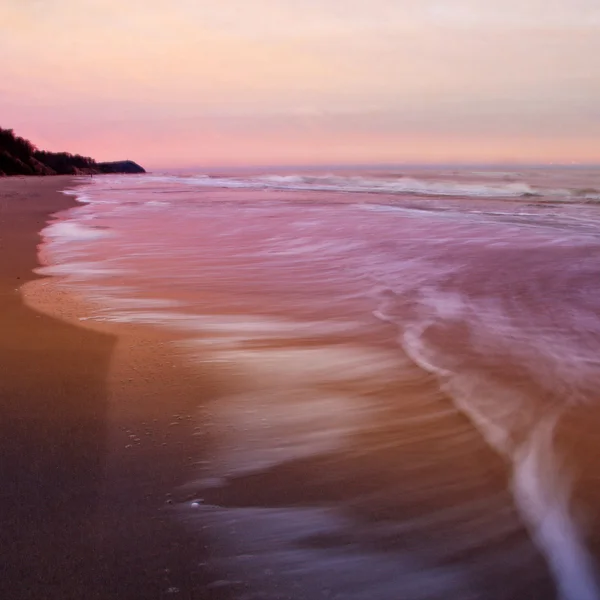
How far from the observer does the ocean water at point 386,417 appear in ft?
6.50

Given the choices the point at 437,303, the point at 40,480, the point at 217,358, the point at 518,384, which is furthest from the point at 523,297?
the point at 40,480

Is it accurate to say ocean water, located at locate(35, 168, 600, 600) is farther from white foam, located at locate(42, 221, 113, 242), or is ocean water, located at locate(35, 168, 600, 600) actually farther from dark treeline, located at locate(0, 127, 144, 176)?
dark treeline, located at locate(0, 127, 144, 176)

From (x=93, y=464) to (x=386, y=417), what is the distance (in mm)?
1459

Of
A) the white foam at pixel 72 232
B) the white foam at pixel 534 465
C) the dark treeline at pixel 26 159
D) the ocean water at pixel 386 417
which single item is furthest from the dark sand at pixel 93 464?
the dark treeline at pixel 26 159

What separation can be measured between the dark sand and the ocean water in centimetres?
16

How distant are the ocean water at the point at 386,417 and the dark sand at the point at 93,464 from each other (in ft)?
0.52

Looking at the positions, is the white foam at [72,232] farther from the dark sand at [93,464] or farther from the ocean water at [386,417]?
the dark sand at [93,464]

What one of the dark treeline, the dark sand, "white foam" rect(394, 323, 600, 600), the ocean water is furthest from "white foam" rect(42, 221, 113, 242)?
the dark treeline

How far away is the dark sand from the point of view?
183 cm

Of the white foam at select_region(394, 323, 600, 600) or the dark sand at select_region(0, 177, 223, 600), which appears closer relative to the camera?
the dark sand at select_region(0, 177, 223, 600)

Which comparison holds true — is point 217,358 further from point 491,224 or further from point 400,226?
point 491,224

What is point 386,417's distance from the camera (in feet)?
10.1

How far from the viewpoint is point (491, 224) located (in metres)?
13.1

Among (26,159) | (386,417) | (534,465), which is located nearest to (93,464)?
(386,417)
